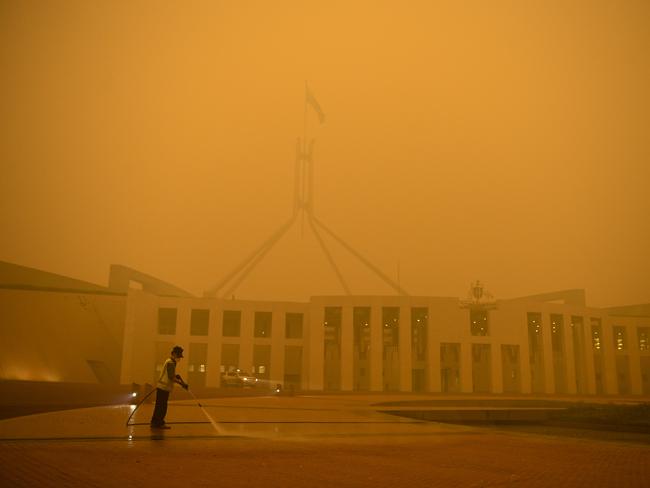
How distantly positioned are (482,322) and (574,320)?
7702 mm

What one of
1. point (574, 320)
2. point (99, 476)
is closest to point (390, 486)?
point (99, 476)

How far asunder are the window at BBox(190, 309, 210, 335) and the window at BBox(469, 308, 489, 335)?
21081 mm

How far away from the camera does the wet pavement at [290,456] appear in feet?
19.2

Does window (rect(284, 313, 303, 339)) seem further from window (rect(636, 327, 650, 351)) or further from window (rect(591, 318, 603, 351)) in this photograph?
window (rect(636, 327, 650, 351))

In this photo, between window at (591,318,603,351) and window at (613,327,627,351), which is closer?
window at (591,318,603,351)

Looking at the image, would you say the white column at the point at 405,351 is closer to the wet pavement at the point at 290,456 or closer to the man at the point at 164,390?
the wet pavement at the point at 290,456

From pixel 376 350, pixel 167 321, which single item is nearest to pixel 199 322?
pixel 167 321

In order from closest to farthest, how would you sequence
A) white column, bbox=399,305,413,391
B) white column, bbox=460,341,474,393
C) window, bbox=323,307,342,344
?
white column, bbox=399,305,413,391 < white column, bbox=460,341,474,393 < window, bbox=323,307,342,344

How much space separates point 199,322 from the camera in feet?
158

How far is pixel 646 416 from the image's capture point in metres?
14.5

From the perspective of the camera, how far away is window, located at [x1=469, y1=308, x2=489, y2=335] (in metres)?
47.6

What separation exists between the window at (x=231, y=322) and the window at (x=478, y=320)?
62.0 ft

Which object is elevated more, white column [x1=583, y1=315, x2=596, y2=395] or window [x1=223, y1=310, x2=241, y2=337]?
window [x1=223, y1=310, x2=241, y2=337]

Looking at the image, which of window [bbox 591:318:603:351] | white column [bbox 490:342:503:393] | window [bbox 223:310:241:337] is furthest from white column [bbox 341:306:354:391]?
window [bbox 591:318:603:351]
